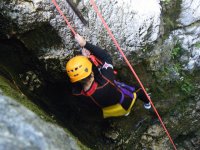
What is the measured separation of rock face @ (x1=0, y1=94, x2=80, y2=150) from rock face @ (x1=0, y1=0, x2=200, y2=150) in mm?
1918

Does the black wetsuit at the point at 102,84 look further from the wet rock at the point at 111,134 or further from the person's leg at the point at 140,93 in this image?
the wet rock at the point at 111,134

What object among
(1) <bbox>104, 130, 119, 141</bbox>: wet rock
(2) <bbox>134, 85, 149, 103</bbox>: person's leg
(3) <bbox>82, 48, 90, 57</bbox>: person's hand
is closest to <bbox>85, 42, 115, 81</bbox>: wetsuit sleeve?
(3) <bbox>82, 48, 90, 57</bbox>: person's hand

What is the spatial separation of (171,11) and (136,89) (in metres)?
1.73

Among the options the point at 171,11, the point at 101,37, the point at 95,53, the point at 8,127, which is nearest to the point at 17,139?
the point at 8,127

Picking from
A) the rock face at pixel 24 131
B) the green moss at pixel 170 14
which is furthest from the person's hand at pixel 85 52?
the rock face at pixel 24 131

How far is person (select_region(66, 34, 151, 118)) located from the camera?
536cm

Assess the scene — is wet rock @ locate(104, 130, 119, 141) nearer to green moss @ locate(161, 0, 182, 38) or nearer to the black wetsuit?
the black wetsuit

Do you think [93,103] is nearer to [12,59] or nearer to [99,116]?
[99,116]

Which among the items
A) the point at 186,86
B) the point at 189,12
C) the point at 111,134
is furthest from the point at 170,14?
the point at 111,134

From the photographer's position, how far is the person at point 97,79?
5.36 meters

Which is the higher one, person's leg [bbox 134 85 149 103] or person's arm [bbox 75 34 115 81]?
person's arm [bbox 75 34 115 81]

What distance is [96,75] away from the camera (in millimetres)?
5789

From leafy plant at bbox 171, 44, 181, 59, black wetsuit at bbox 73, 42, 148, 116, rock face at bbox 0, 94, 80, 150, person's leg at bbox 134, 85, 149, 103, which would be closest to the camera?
rock face at bbox 0, 94, 80, 150

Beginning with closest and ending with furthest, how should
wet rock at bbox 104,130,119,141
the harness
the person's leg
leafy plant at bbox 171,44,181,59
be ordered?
the harness
the person's leg
leafy plant at bbox 171,44,181,59
wet rock at bbox 104,130,119,141
